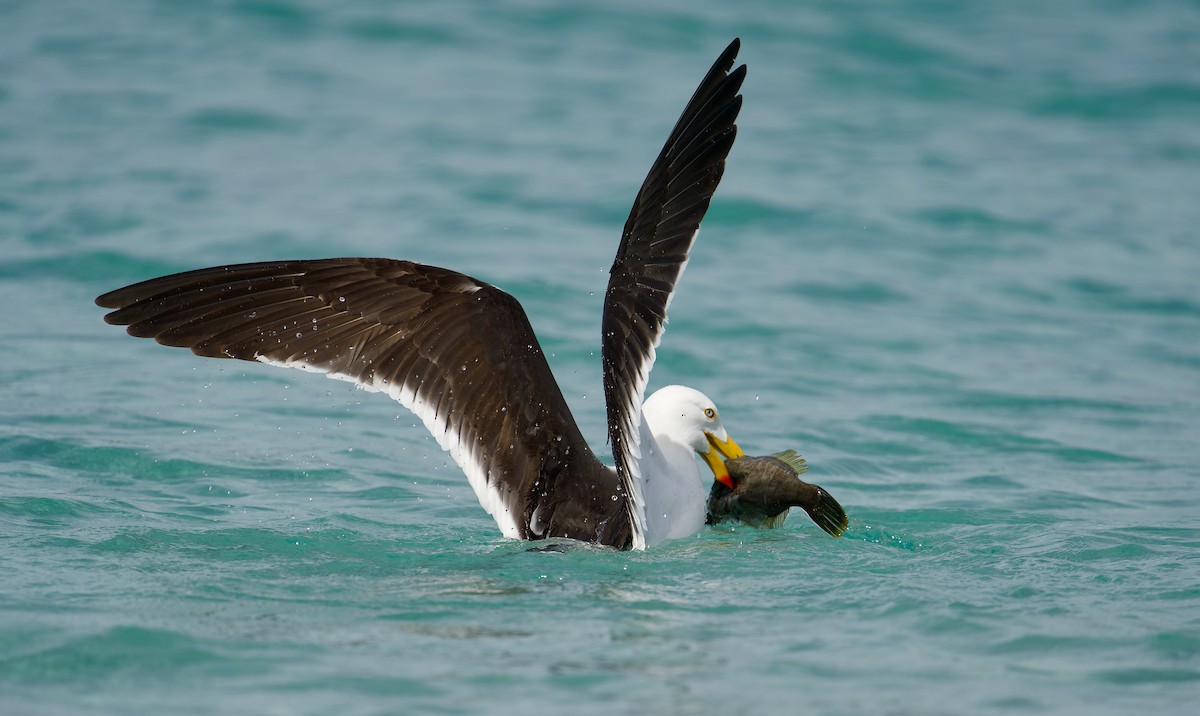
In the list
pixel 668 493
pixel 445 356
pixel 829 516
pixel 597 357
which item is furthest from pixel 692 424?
pixel 597 357

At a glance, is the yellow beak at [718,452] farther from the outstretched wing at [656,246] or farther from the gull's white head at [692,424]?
the outstretched wing at [656,246]

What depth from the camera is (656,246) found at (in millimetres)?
5750

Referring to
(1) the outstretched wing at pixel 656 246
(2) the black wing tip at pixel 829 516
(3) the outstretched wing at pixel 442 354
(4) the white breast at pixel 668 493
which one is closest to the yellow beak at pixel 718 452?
(4) the white breast at pixel 668 493

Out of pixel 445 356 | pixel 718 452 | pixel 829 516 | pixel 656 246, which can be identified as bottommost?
pixel 829 516

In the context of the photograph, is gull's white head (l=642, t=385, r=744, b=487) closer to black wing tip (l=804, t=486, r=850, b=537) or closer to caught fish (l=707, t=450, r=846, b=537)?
caught fish (l=707, t=450, r=846, b=537)

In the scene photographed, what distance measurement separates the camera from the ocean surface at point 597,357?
479 centimetres

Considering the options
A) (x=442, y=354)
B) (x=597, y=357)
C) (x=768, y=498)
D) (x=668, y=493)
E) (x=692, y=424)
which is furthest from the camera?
(x=597, y=357)

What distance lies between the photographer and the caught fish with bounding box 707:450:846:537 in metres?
6.43

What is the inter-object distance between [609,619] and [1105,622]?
5.73ft

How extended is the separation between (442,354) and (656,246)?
1.12 metres

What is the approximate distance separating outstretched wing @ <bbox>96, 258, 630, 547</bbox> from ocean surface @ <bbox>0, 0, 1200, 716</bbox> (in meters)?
0.34

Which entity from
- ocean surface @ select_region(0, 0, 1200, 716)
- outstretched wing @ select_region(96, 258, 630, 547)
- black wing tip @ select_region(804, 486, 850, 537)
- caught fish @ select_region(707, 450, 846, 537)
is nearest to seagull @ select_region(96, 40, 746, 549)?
outstretched wing @ select_region(96, 258, 630, 547)

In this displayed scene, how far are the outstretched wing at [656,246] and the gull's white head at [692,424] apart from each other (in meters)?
1.01

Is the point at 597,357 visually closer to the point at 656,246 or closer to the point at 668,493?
the point at 668,493
